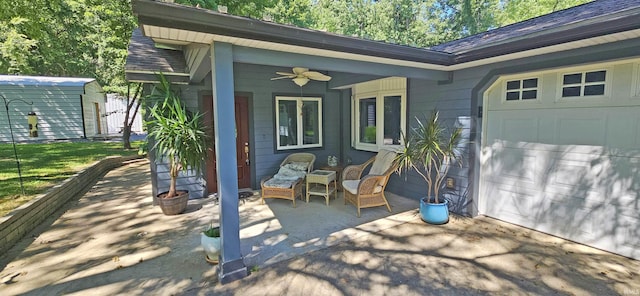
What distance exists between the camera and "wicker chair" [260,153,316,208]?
196 inches

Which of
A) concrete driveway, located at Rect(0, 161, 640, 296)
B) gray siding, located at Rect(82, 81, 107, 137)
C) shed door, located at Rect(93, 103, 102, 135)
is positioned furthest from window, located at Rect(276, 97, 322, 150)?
shed door, located at Rect(93, 103, 102, 135)

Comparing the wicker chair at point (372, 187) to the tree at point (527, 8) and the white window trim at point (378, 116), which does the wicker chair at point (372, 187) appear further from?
the tree at point (527, 8)

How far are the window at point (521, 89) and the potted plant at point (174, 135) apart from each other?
14.4 ft

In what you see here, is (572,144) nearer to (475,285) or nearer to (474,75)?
(474,75)

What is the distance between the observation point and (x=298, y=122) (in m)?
6.54

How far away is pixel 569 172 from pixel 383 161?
249 cm

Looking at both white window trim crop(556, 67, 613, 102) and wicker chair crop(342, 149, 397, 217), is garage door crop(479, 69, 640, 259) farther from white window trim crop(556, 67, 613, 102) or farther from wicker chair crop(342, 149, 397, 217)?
wicker chair crop(342, 149, 397, 217)

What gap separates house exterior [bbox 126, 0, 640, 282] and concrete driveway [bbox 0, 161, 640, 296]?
0.40 m

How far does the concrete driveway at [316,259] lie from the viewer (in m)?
2.63

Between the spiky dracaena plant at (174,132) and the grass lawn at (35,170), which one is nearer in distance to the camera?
the spiky dracaena plant at (174,132)

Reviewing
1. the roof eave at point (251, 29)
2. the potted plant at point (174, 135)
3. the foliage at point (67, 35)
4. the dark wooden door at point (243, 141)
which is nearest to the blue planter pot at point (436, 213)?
the roof eave at point (251, 29)

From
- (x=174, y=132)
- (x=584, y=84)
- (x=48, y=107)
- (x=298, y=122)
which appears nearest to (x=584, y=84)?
(x=584, y=84)

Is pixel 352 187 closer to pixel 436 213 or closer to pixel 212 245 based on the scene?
pixel 436 213

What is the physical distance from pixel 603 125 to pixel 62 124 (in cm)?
1819
